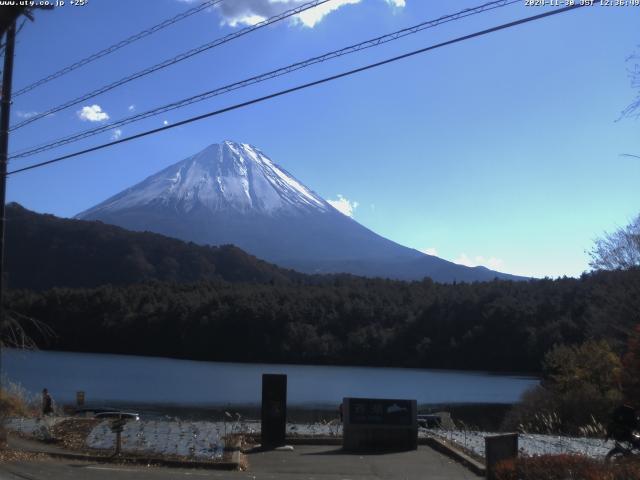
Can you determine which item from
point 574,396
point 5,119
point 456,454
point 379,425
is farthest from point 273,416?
→ point 574,396

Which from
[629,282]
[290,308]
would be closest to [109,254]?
[290,308]

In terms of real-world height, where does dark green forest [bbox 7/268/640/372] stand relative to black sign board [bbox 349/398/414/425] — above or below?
above

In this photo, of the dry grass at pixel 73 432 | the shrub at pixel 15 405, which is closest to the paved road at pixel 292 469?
the dry grass at pixel 73 432

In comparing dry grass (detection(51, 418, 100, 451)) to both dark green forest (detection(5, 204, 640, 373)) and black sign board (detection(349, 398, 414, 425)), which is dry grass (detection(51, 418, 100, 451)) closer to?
black sign board (detection(349, 398, 414, 425))

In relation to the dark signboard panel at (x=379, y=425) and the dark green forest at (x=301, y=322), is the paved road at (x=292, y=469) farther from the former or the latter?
the dark green forest at (x=301, y=322)

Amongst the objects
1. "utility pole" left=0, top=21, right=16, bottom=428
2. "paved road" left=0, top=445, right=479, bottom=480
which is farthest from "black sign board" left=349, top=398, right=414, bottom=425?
"utility pole" left=0, top=21, right=16, bottom=428

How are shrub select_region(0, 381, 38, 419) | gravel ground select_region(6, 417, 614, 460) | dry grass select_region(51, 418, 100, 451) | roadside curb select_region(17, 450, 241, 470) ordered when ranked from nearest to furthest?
1. roadside curb select_region(17, 450, 241, 470)
2. gravel ground select_region(6, 417, 614, 460)
3. dry grass select_region(51, 418, 100, 451)
4. shrub select_region(0, 381, 38, 419)
